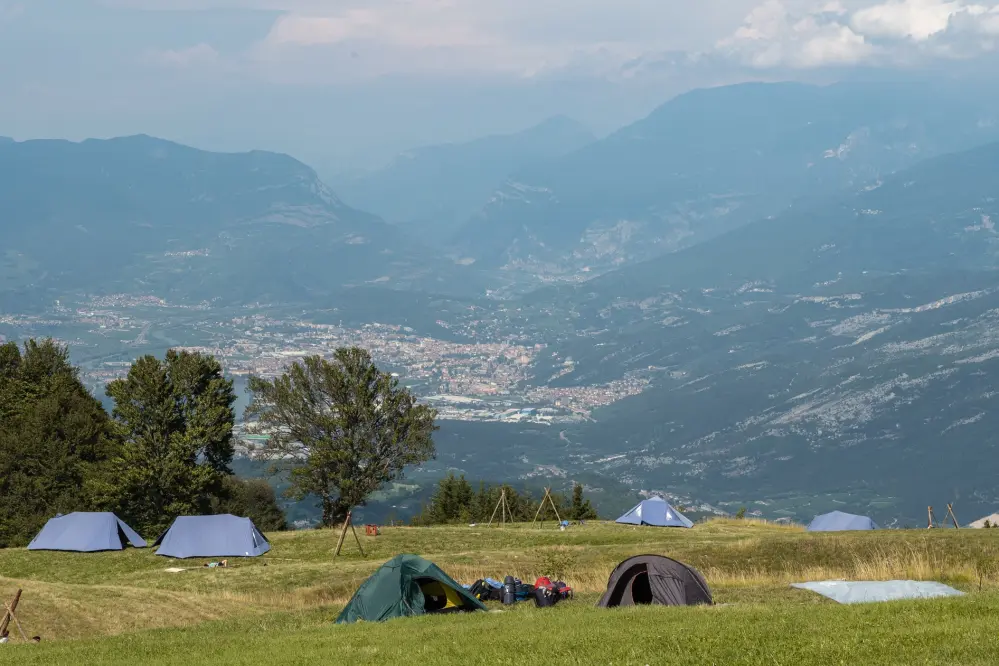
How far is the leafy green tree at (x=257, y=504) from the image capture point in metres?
85.5

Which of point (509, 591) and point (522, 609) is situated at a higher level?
point (509, 591)

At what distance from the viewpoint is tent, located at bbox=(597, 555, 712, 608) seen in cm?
2459

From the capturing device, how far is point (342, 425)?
71.2 meters

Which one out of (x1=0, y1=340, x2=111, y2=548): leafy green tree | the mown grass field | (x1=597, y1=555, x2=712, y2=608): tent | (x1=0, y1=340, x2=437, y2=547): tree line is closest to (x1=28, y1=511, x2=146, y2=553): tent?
the mown grass field

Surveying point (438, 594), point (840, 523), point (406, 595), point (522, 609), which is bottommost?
point (840, 523)

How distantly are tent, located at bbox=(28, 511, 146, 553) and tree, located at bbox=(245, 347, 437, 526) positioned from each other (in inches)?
741

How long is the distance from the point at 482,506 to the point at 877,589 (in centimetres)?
6069

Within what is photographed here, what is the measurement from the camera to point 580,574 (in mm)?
33844

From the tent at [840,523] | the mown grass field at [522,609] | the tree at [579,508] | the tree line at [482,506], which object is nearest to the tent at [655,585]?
the mown grass field at [522,609]

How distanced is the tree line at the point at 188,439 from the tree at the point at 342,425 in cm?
9

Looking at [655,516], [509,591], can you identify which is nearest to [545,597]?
[509,591]

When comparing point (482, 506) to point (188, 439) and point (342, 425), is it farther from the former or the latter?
point (188, 439)

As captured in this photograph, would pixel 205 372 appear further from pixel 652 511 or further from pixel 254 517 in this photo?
pixel 652 511

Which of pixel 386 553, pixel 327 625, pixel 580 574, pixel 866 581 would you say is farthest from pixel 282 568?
pixel 866 581
